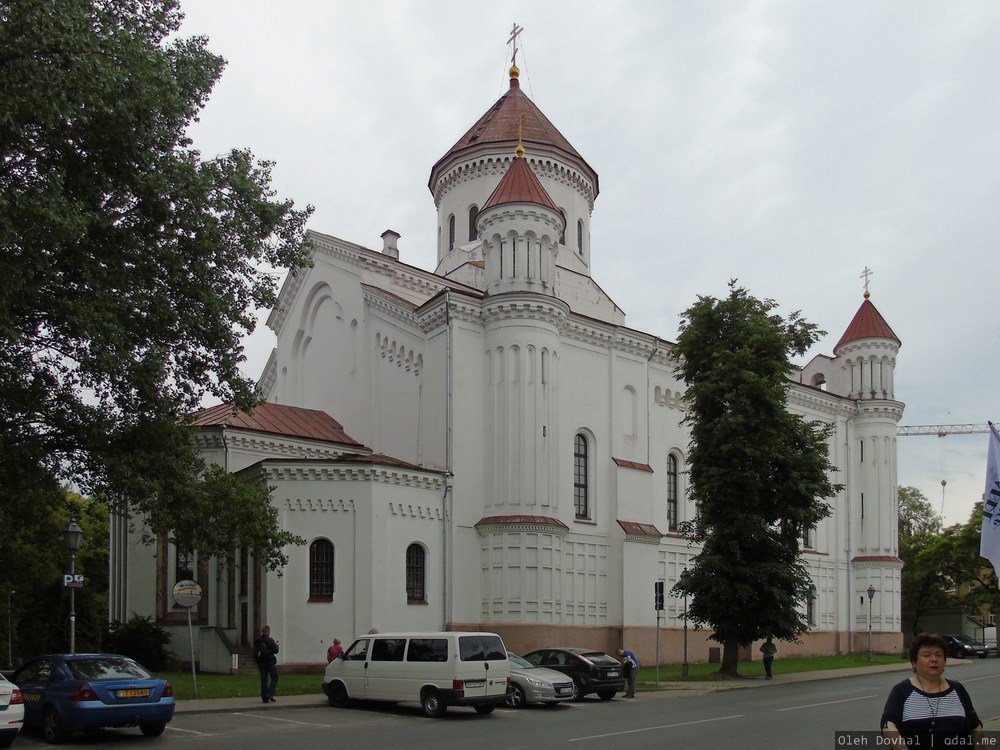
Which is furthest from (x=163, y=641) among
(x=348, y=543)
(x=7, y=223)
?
(x=7, y=223)

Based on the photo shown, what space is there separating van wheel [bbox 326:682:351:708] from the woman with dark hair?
16.9 meters

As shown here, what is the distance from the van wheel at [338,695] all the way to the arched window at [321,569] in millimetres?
9010

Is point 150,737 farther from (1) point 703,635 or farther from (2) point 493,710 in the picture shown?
(1) point 703,635

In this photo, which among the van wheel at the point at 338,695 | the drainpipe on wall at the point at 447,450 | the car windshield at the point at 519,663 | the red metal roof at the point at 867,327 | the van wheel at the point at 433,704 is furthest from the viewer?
the red metal roof at the point at 867,327

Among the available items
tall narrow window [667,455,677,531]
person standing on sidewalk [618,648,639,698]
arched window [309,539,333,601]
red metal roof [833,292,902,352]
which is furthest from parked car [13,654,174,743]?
red metal roof [833,292,902,352]

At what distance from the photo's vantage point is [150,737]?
17328mm

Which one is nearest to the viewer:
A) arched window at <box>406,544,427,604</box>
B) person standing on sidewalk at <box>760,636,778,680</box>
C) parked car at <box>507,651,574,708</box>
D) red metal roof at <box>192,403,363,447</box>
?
parked car at <box>507,651,574,708</box>

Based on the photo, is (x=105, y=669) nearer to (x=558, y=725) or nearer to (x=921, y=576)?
(x=558, y=725)

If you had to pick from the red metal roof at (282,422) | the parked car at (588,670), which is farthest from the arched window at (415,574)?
the parked car at (588,670)

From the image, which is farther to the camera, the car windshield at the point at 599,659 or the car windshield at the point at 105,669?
the car windshield at the point at 599,659

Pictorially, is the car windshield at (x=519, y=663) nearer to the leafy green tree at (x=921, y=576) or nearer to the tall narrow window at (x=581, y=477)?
the tall narrow window at (x=581, y=477)

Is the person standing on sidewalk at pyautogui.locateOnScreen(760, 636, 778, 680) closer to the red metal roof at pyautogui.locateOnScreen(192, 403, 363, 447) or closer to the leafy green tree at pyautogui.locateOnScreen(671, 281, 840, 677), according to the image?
the leafy green tree at pyautogui.locateOnScreen(671, 281, 840, 677)

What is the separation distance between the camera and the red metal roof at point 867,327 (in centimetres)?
5419

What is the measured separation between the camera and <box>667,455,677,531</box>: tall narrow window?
4315 centimetres
